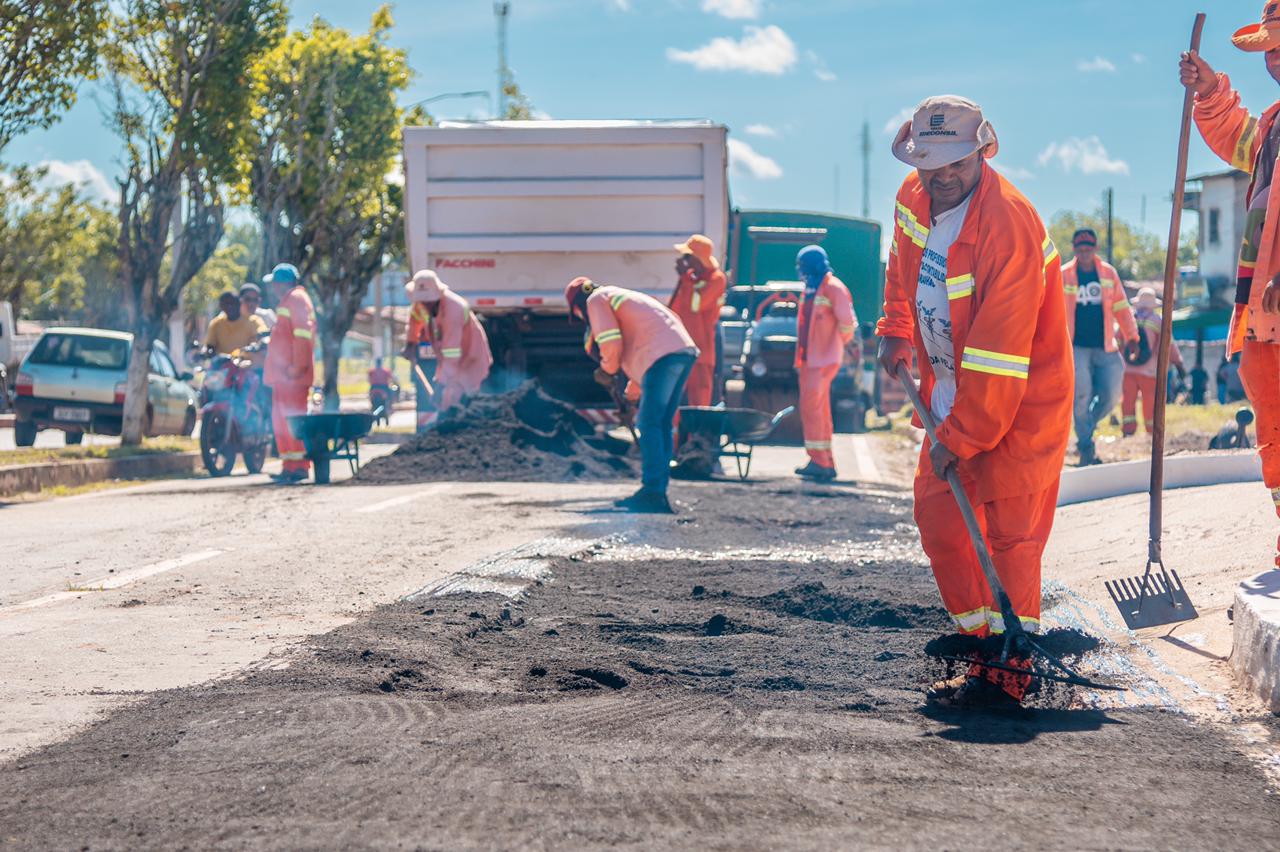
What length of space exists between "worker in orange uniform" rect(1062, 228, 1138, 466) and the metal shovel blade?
7738 mm

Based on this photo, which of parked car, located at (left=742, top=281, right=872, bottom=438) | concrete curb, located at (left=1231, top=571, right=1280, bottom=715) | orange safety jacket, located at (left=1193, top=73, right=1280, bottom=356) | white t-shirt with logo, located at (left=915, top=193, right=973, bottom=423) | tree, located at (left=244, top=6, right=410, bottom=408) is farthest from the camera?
tree, located at (left=244, top=6, right=410, bottom=408)

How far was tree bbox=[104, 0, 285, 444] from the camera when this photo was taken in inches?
738

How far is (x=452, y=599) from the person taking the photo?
6.64m

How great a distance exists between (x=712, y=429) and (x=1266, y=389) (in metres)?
7.93

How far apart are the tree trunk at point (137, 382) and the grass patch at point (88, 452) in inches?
10.2

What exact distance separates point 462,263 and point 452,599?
1031 cm

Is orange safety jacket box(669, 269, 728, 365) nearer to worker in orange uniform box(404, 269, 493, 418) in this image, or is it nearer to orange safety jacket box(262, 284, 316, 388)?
worker in orange uniform box(404, 269, 493, 418)

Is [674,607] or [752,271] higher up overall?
[752,271]

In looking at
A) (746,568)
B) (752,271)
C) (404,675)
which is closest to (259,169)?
(752,271)

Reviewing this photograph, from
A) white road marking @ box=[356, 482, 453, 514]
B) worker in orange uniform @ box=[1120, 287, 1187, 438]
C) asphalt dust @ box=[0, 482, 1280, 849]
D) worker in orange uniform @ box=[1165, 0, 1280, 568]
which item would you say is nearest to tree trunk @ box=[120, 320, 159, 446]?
white road marking @ box=[356, 482, 453, 514]

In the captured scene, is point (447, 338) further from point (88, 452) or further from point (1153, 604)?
point (1153, 604)

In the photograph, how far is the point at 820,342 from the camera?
46.8 feet

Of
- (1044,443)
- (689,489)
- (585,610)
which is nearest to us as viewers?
(1044,443)

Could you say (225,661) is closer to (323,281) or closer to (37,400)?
(37,400)
